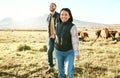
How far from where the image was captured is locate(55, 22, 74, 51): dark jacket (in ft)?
20.6

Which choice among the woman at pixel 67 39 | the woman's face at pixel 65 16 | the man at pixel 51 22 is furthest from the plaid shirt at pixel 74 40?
the man at pixel 51 22

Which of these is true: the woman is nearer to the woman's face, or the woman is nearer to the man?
the woman's face

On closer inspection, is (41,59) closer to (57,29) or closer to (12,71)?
(12,71)

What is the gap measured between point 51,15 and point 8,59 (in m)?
4.02

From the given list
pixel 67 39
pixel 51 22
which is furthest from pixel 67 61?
pixel 51 22

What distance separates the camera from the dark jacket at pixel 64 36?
20.6 feet

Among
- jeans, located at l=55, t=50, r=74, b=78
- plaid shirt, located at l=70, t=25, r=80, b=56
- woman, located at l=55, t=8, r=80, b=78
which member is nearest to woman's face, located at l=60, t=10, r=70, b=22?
woman, located at l=55, t=8, r=80, b=78

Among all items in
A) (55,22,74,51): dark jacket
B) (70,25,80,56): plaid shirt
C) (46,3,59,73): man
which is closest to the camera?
(70,25,80,56): plaid shirt

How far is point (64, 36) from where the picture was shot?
6.29 metres

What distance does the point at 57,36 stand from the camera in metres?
6.46

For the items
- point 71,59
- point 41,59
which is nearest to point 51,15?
point 71,59

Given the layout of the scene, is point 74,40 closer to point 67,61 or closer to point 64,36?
point 64,36

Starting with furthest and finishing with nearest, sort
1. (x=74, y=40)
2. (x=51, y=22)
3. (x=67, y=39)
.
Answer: (x=51, y=22) < (x=67, y=39) < (x=74, y=40)

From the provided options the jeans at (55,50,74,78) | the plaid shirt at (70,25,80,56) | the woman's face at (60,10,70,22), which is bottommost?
the jeans at (55,50,74,78)
